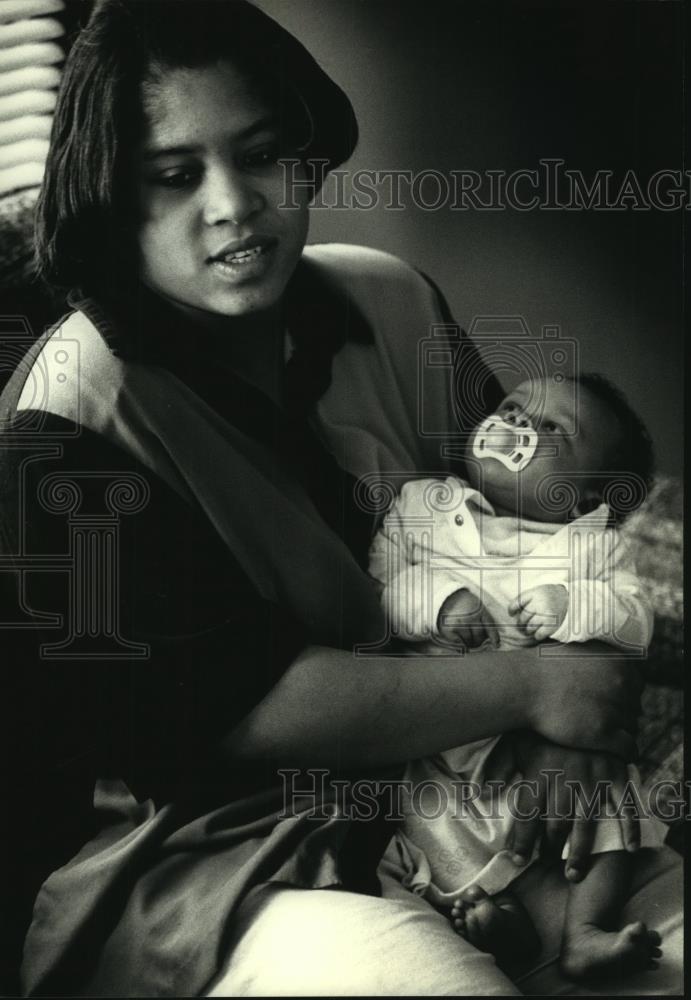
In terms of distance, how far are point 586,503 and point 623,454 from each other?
98mm

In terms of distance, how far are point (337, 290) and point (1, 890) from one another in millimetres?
1019

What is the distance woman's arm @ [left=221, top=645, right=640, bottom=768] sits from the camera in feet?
5.76

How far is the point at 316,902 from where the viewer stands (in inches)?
68.1

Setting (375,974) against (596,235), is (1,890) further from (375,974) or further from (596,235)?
(596,235)

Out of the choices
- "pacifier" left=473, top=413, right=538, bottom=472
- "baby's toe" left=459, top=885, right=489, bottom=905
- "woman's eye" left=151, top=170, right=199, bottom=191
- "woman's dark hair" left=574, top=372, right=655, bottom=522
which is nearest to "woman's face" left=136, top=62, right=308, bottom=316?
"woman's eye" left=151, top=170, right=199, bottom=191

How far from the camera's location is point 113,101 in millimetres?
1744

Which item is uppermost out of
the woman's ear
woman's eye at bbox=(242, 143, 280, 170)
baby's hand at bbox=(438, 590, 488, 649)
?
woman's eye at bbox=(242, 143, 280, 170)

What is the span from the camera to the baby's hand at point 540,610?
181 centimetres

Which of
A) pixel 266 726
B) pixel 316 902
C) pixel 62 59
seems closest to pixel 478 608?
pixel 266 726

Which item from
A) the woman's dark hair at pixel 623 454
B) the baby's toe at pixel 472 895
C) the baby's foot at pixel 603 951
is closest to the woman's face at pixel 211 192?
the woman's dark hair at pixel 623 454

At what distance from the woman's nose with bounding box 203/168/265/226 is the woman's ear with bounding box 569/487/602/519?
0.66 metres

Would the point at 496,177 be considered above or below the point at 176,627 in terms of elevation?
above

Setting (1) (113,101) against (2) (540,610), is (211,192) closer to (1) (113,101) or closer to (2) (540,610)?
(1) (113,101)

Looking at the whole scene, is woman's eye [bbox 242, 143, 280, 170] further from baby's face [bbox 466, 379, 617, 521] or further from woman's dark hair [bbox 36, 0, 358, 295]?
baby's face [bbox 466, 379, 617, 521]
